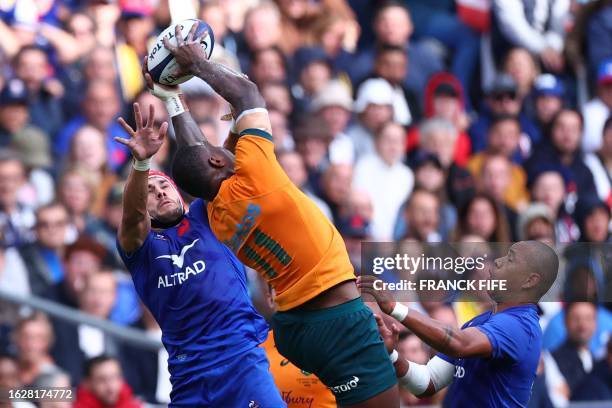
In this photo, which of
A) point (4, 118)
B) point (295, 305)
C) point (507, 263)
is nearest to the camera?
point (295, 305)

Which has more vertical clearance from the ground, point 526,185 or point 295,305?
point 295,305

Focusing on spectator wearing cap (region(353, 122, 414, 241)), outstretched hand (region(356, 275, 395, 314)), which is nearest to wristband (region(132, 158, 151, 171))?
outstretched hand (region(356, 275, 395, 314))

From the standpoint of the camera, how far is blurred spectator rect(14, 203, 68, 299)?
11.1m

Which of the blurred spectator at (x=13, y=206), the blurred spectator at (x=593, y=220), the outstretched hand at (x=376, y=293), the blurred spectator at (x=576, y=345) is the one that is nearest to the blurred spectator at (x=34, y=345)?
the blurred spectator at (x=13, y=206)

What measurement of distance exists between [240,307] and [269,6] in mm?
6373

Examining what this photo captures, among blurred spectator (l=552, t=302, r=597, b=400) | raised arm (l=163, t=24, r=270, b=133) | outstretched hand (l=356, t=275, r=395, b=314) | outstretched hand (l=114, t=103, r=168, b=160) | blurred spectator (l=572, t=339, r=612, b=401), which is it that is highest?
raised arm (l=163, t=24, r=270, b=133)

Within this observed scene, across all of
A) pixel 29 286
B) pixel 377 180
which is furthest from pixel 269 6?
pixel 29 286

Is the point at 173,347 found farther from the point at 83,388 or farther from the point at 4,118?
the point at 4,118

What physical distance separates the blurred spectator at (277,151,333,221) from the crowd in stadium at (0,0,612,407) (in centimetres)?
2

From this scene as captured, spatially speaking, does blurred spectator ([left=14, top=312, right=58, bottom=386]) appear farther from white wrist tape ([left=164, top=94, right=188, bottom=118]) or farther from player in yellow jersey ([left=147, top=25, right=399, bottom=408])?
player in yellow jersey ([left=147, top=25, right=399, bottom=408])

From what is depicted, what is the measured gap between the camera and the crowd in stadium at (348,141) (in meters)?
11.0

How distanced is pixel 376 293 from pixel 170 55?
177cm

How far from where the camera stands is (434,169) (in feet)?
43.2

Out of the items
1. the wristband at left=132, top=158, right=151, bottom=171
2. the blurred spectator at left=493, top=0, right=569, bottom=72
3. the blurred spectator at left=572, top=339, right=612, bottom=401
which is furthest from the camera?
the blurred spectator at left=493, top=0, right=569, bottom=72
